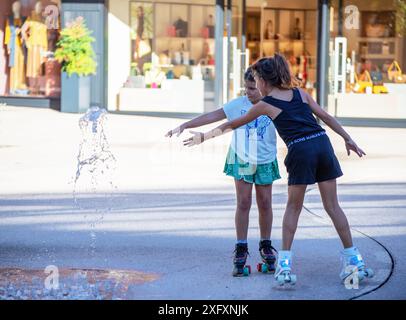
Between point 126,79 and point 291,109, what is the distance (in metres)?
15.7

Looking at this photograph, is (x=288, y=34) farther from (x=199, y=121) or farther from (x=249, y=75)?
(x=199, y=121)

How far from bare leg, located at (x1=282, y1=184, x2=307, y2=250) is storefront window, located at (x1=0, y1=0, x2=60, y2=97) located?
54.6 feet

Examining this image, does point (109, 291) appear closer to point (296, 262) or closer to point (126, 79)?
point (296, 262)

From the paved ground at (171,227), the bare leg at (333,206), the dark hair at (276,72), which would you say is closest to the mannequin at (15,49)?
the paved ground at (171,227)

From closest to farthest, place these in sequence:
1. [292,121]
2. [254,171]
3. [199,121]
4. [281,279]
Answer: [281,279], [292,121], [199,121], [254,171]

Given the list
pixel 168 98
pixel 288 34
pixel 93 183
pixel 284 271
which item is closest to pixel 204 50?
pixel 168 98

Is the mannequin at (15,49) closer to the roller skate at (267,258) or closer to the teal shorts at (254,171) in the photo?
the teal shorts at (254,171)

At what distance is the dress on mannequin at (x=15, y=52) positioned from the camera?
2367cm

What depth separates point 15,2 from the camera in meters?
23.6

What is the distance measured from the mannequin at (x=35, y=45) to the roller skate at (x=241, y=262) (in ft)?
55.0

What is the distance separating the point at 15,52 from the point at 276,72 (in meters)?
17.9

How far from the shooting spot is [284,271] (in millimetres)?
6711

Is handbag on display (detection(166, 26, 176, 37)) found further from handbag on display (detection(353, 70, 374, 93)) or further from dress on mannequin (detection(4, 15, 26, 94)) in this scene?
handbag on display (detection(353, 70, 374, 93))

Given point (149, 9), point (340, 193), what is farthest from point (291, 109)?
point (149, 9)
